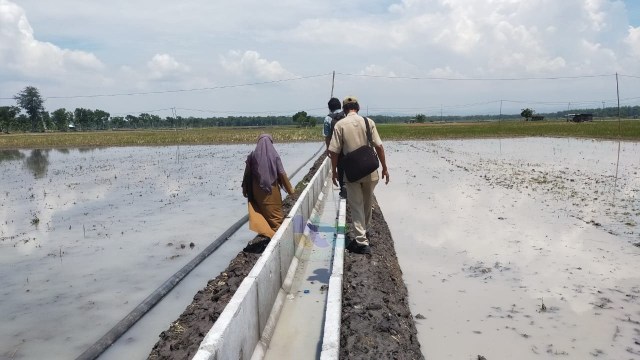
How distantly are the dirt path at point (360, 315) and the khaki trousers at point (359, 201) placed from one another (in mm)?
276

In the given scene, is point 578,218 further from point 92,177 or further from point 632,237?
point 92,177

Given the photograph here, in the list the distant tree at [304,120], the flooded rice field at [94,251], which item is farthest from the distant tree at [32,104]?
the flooded rice field at [94,251]

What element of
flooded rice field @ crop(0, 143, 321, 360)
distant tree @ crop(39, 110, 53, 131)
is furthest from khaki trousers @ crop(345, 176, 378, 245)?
distant tree @ crop(39, 110, 53, 131)

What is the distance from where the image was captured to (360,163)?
16.5 ft

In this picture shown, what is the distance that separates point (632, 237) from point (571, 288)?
8.54 ft

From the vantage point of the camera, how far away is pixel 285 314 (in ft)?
14.2

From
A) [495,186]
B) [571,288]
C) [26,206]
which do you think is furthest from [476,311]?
[26,206]

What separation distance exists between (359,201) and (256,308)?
6.70 feet

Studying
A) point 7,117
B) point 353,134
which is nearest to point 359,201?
point 353,134

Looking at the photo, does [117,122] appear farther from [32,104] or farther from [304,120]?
[304,120]

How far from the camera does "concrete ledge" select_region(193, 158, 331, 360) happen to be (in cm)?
273

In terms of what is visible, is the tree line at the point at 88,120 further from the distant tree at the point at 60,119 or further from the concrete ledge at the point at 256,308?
the concrete ledge at the point at 256,308

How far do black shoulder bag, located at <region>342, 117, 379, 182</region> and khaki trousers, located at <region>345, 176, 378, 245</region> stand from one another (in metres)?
0.15

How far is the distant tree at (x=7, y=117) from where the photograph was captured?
85.3 metres
